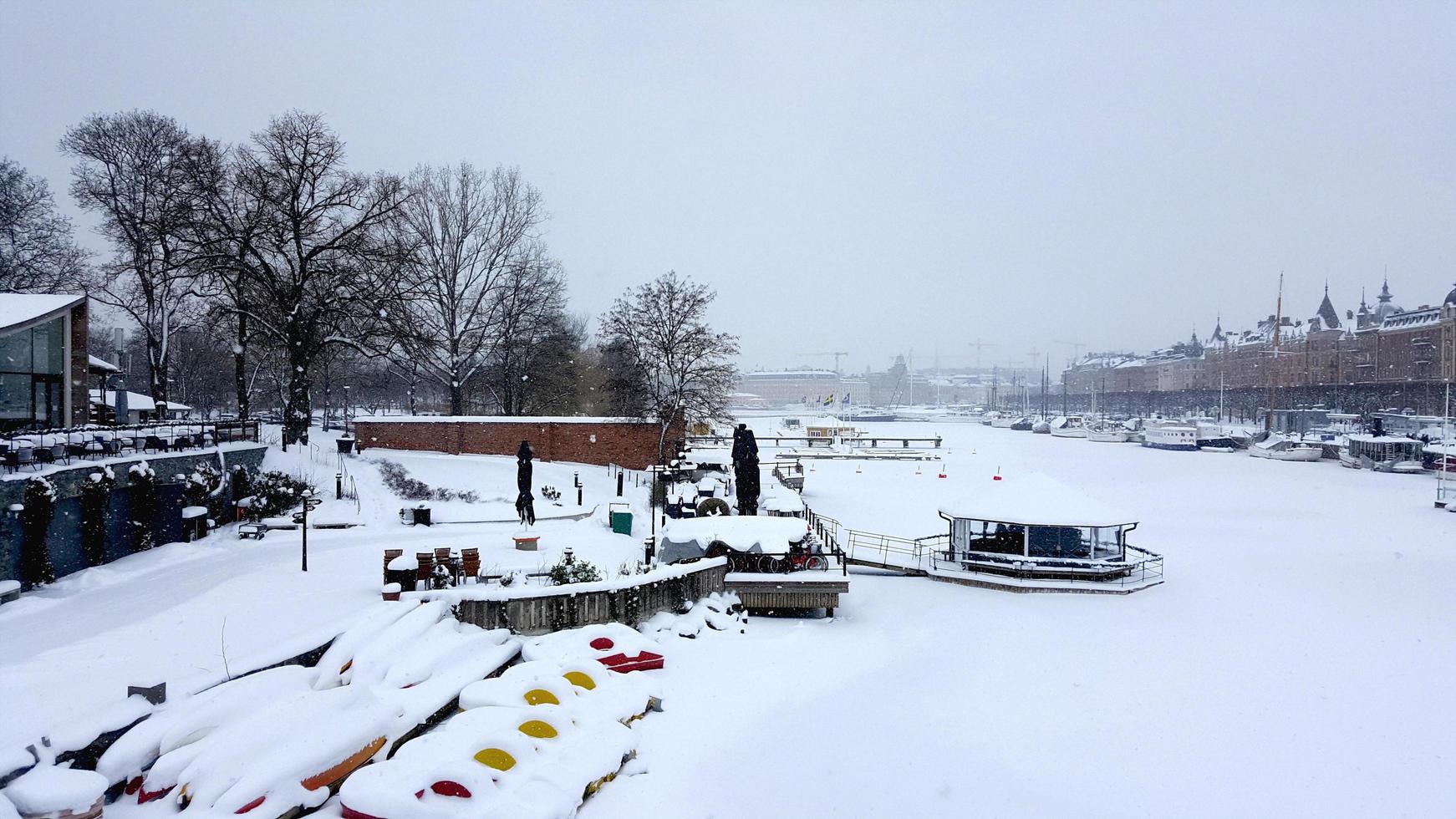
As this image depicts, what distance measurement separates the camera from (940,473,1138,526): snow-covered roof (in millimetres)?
22406

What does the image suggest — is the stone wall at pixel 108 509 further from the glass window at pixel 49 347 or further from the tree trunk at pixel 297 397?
the tree trunk at pixel 297 397

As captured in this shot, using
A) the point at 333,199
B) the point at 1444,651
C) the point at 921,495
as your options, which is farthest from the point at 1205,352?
the point at 333,199

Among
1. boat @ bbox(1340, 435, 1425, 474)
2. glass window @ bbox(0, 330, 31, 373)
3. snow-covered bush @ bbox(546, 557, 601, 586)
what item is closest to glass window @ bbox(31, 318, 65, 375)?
glass window @ bbox(0, 330, 31, 373)

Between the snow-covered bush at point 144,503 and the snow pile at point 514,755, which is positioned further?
the snow-covered bush at point 144,503

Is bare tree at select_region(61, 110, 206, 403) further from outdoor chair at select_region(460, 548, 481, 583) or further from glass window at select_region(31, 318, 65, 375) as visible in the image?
outdoor chair at select_region(460, 548, 481, 583)

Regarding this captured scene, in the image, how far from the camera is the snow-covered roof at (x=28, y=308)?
17.5 metres

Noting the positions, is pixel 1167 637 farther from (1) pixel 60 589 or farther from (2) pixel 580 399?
(2) pixel 580 399

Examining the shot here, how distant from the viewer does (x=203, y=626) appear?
10.8 metres

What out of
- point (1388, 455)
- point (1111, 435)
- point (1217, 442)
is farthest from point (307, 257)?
point (1111, 435)

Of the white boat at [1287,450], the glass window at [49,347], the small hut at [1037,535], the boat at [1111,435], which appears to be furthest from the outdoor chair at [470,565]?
the boat at [1111,435]

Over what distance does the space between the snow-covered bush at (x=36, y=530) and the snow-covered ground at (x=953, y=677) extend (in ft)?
1.48

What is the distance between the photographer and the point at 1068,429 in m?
113

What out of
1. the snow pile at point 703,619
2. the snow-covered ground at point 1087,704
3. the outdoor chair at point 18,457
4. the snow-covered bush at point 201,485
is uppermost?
the outdoor chair at point 18,457

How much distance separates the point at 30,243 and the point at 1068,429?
113475 millimetres
